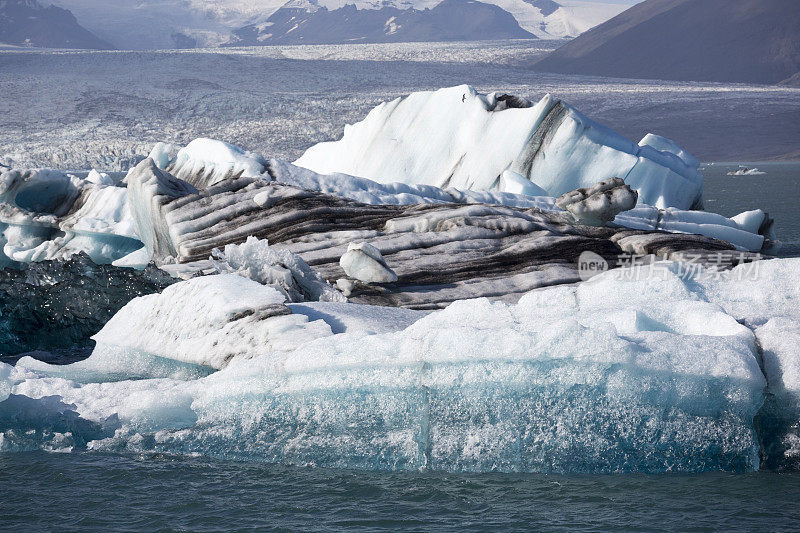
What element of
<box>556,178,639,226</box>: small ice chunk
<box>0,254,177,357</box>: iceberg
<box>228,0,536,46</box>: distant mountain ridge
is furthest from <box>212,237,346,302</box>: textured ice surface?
<box>228,0,536,46</box>: distant mountain ridge

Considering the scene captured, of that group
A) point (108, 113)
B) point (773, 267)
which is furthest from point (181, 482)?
point (108, 113)

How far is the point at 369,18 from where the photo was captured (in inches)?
5138

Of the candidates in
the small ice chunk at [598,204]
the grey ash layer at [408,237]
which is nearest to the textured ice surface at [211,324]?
the grey ash layer at [408,237]

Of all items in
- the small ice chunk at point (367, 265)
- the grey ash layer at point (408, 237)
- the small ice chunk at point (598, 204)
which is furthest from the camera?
the small ice chunk at point (598, 204)

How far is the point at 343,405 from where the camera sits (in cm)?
458

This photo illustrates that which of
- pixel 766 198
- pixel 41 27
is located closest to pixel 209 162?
pixel 766 198

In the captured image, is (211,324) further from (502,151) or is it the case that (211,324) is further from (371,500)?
(502,151)

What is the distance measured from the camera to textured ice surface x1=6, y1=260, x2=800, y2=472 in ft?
13.9

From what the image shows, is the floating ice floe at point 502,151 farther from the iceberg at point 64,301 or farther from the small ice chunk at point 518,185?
the iceberg at point 64,301

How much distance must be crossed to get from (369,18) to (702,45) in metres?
59.1

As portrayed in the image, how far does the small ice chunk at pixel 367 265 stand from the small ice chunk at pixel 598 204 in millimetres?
2751

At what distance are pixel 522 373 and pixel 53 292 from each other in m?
5.63

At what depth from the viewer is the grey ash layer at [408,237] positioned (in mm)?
8430

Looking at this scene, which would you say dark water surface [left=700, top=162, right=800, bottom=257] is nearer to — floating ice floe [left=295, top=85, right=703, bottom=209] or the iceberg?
floating ice floe [left=295, top=85, right=703, bottom=209]
